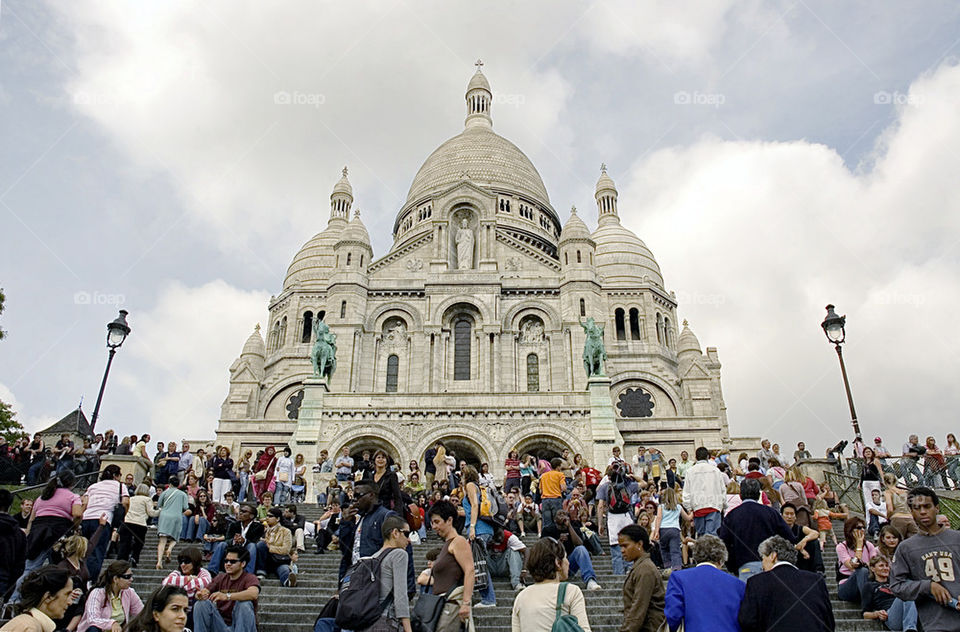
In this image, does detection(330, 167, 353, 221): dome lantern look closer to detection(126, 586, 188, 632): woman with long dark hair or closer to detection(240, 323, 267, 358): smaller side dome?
detection(240, 323, 267, 358): smaller side dome

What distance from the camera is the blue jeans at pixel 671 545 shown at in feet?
32.9

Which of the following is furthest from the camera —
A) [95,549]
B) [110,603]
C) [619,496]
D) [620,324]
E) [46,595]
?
[620,324]

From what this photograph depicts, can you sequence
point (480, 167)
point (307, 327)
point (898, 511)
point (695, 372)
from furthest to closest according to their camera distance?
point (480, 167) → point (307, 327) → point (695, 372) → point (898, 511)

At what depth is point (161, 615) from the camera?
5605 millimetres

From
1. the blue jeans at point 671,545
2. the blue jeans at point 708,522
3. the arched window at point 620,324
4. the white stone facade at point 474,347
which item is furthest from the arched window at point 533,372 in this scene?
the blue jeans at point 708,522

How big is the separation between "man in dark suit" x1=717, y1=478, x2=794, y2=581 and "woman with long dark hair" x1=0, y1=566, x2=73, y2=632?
5.73m

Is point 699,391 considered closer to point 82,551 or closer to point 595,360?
point 595,360

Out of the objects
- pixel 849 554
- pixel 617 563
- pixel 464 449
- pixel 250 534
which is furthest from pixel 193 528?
pixel 464 449

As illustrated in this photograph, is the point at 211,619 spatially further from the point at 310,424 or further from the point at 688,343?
the point at 688,343

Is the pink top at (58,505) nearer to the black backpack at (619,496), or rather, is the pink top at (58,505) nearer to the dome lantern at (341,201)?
the black backpack at (619,496)

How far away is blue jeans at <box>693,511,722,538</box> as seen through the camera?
393 inches

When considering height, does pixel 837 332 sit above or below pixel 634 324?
below

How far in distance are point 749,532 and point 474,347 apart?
2490 centimetres

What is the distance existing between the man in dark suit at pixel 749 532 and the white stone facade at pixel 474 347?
18.4m
